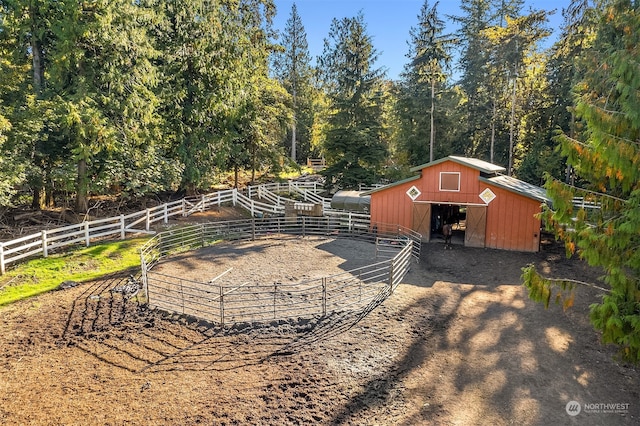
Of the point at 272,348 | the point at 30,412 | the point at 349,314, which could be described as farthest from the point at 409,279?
the point at 30,412

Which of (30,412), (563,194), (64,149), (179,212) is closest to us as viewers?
(30,412)

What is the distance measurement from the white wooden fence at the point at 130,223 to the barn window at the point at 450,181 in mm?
10081

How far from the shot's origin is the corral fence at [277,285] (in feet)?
33.6

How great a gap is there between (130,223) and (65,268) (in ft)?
17.7

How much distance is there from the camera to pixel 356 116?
3114cm

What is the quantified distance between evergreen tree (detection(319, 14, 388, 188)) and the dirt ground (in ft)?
64.6

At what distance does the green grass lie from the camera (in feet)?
38.4

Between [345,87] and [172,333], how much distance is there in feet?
85.5

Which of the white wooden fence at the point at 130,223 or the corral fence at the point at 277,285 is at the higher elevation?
the white wooden fence at the point at 130,223

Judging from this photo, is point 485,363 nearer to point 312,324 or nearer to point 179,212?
point 312,324

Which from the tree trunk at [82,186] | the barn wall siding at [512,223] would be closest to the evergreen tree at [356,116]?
the barn wall siding at [512,223]

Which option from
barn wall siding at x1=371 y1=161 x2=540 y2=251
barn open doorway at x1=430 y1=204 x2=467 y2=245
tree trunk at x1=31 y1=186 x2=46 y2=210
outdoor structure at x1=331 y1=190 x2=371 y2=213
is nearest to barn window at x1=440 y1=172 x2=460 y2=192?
barn wall siding at x1=371 y1=161 x2=540 y2=251

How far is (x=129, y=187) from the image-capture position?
2008cm

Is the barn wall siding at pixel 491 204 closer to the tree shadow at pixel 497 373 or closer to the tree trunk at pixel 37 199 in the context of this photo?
the tree shadow at pixel 497 373
